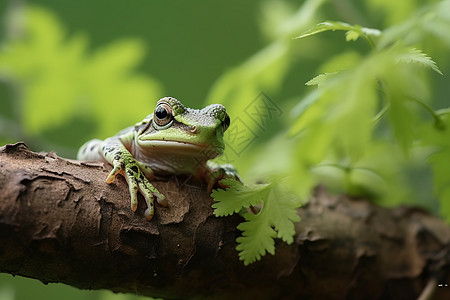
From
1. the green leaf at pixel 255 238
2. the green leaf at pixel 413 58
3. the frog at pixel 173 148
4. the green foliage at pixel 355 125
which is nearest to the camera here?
the green foliage at pixel 355 125

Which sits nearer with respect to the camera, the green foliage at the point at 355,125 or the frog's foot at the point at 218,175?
the green foliage at the point at 355,125

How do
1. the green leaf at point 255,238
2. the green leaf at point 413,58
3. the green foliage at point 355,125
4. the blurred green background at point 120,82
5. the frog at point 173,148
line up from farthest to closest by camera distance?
the blurred green background at point 120,82
the frog at point 173,148
the green leaf at point 255,238
the green leaf at point 413,58
the green foliage at point 355,125

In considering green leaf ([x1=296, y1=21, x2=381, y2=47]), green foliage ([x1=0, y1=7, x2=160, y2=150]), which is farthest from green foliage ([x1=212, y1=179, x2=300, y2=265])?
green foliage ([x1=0, y1=7, x2=160, y2=150])

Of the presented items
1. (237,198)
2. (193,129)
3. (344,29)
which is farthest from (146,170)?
(344,29)

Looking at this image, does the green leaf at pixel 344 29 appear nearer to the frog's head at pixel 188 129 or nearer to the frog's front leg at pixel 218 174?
the frog's head at pixel 188 129

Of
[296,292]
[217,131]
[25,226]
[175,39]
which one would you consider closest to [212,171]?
[217,131]

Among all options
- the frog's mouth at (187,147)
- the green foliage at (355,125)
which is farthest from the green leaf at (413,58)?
the frog's mouth at (187,147)

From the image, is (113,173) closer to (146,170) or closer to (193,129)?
(146,170)
